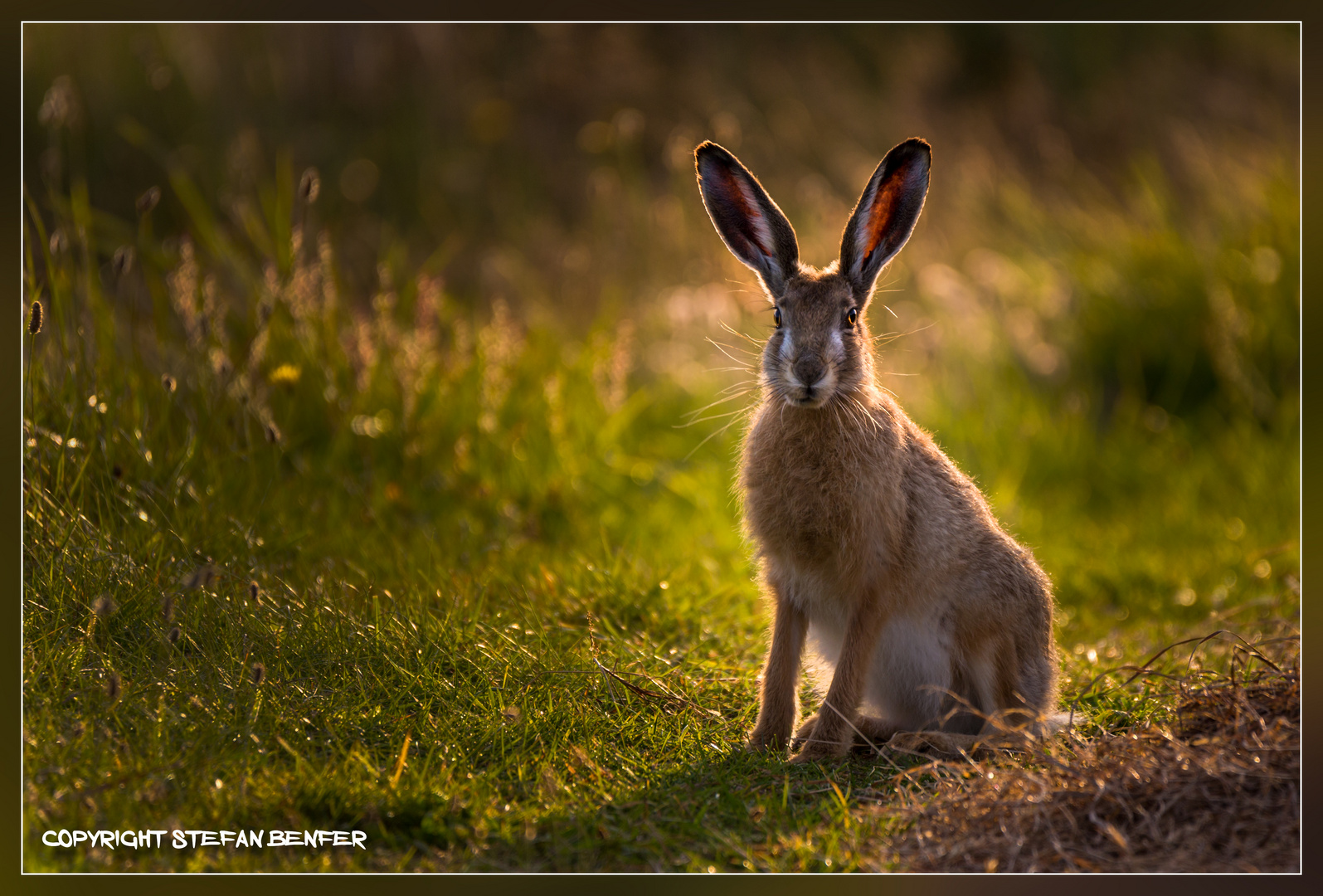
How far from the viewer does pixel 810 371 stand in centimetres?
370

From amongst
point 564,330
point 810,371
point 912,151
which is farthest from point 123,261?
point 564,330

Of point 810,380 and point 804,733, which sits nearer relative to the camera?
point 810,380

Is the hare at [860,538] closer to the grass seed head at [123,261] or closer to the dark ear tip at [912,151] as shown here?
the dark ear tip at [912,151]

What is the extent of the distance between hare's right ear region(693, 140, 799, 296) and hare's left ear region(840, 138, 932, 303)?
0.22 meters

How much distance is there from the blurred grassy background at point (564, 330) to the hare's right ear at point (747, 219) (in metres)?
1.65

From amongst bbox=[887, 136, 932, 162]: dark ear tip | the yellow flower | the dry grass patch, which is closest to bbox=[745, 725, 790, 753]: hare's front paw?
the dry grass patch

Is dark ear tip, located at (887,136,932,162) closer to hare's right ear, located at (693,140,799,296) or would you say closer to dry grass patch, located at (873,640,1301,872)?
hare's right ear, located at (693,140,799,296)

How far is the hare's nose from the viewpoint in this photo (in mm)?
3697

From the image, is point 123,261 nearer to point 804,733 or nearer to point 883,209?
point 883,209

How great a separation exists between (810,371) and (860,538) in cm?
64

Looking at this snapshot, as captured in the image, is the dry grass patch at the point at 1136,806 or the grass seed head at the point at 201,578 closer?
the dry grass patch at the point at 1136,806

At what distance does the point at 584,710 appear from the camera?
3.91 m

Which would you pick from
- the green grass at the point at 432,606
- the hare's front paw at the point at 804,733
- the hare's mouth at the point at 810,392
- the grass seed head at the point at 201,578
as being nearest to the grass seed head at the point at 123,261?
the green grass at the point at 432,606

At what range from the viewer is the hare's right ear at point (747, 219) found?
3.88 meters
